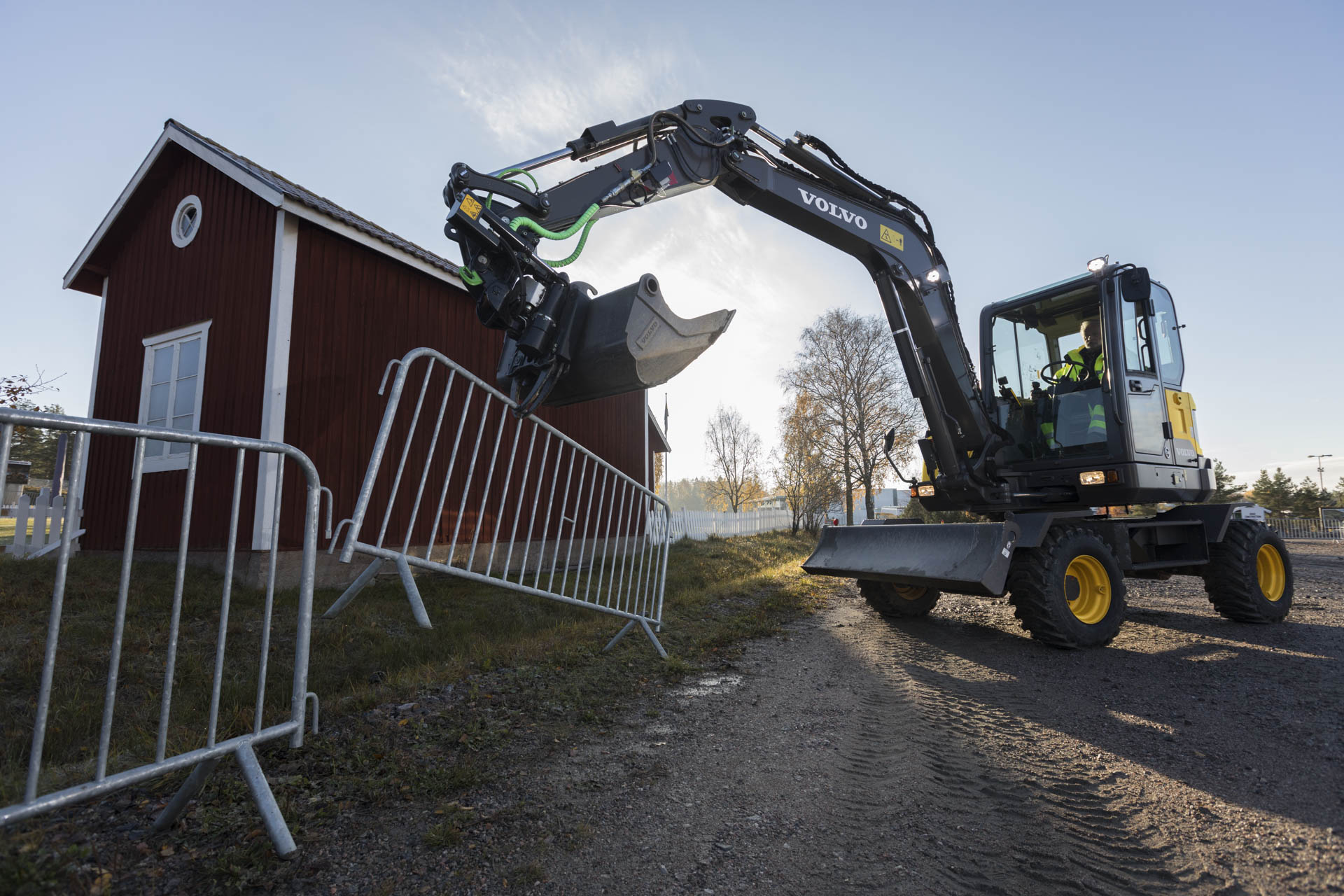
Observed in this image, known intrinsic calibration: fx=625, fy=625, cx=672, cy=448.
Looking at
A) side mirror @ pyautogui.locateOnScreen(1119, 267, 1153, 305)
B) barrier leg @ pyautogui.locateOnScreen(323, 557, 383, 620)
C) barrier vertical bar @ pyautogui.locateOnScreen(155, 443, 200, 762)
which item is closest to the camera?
barrier vertical bar @ pyautogui.locateOnScreen(155, 443, 200, 762)

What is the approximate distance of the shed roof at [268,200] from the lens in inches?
291

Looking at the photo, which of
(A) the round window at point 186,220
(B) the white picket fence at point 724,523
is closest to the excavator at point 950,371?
(A) the round window at point 186,220

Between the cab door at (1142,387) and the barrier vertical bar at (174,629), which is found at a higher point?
the cab door at (1142,387)

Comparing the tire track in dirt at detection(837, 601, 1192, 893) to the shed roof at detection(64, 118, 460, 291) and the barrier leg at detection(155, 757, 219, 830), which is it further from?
the shed roof at detection(64, 118, 460, 291)

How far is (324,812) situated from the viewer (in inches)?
90.2

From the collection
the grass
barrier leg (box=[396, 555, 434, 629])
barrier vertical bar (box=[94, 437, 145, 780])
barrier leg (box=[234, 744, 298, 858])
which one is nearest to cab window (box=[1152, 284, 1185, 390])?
the grass

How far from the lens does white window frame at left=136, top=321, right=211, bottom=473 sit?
26.3ft

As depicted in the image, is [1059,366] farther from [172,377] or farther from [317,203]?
[172,377]

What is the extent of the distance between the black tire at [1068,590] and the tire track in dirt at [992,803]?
1361mm

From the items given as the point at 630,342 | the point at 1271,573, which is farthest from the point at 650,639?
the point at 1271,573

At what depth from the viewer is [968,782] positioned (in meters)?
2.63

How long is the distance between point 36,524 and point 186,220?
454 centimetres

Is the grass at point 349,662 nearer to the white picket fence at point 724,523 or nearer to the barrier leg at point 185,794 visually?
the barrier leg at point 185,794

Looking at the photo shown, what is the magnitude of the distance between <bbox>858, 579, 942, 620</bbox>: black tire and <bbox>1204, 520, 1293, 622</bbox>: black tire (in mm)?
2826
